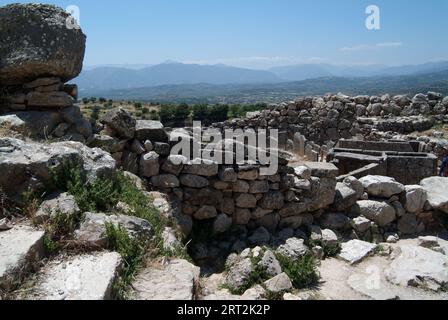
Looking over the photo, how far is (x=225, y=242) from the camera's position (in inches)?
275

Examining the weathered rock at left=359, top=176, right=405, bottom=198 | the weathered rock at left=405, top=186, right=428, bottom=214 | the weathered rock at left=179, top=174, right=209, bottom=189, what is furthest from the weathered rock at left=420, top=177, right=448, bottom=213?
the weathered rock at left=179, top=174, right=209, bottom=189

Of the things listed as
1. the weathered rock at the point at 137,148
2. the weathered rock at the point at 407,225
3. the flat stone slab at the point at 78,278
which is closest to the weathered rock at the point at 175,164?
the weathered rock at the point at 137,148

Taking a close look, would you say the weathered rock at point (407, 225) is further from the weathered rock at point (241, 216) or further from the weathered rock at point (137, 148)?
the weathered rock at point (137, 148)

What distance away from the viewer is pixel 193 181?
7.00 metres

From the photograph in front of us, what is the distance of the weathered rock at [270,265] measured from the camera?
536 centimetres

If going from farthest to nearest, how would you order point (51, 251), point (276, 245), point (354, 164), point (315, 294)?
point (354, 164) → point (276, 245) → point (315, 294) → point (51, 251)

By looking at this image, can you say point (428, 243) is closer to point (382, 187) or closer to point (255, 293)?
point (382, 187)

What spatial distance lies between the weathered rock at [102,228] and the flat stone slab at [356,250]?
3.21 metres

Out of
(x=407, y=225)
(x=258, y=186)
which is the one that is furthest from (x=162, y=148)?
(x=407, y=225)

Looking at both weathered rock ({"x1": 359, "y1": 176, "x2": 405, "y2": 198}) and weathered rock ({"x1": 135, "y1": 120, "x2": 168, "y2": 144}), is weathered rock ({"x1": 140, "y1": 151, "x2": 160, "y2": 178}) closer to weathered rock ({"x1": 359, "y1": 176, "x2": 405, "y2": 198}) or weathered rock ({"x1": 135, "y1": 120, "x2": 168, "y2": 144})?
weathered rock ({"x1": 135, "y1": 120, "x2": 168, "y2": 144})

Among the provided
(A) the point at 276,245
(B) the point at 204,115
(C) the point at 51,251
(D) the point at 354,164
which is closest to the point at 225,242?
(A) the point at 276,245

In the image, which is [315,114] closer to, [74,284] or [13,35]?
[13,35]

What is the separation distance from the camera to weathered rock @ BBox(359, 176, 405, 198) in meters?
7.58

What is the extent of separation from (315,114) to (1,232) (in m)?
17.8
